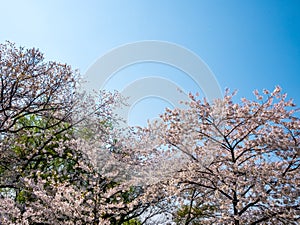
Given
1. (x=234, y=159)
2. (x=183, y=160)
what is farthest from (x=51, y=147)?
(x=234, y=159)

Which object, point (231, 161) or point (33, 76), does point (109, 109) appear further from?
point (231, 161)

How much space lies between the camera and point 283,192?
5445mm

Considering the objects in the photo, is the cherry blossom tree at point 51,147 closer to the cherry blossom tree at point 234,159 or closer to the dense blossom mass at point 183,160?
the dense blossom mass at point 183,160

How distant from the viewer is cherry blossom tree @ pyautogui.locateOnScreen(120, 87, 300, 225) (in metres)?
5.55

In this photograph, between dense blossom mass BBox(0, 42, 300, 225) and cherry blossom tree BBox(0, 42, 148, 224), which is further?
cherry blossom tree BBox(0, 42, 148, 224)

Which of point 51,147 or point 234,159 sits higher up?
point 51,147

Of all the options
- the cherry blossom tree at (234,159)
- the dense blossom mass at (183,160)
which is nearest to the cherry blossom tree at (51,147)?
the dense blossom mass at (183,160)

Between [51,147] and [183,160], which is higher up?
[51,147]

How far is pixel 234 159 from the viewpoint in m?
6.25

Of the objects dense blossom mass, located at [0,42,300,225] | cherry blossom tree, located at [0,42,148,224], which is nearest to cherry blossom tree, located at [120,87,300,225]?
dense blossom mass, located at [0,42,300,225]

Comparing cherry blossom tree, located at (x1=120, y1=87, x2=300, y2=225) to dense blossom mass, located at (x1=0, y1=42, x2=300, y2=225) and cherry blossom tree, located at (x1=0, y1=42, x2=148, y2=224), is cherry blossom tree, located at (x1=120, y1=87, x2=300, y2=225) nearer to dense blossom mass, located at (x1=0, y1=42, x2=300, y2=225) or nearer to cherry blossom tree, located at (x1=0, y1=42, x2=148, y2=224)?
dense blossom mass, located at (x1=0, y1=42, x2=300, y2=225)

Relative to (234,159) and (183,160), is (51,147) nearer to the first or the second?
(183,160)

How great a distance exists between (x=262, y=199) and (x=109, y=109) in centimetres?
616

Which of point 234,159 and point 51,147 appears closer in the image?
point 234,159
